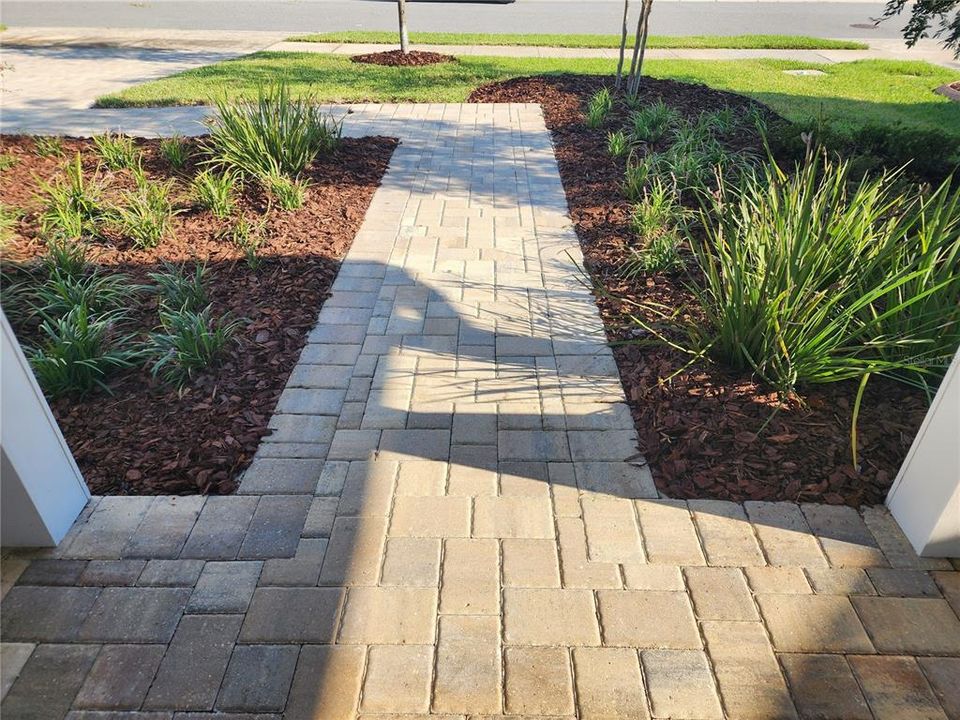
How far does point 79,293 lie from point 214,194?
1484 millimetres

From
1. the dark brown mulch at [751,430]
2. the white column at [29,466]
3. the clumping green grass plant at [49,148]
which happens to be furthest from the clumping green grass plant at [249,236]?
the clumping green grass plant at [49,148]

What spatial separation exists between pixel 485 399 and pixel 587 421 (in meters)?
0.50

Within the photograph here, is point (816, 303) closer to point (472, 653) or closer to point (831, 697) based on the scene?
point (831, 697)

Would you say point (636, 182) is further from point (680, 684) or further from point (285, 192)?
point (680, 684)

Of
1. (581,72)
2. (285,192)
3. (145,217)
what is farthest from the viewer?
(581,72)

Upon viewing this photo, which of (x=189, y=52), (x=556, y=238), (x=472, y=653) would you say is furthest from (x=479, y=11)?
(x=472, y=653)

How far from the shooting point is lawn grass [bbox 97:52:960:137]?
8.69 metres

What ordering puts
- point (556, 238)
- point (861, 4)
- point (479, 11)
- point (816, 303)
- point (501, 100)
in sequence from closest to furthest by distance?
point (816, 303) < point (556, 238) < point (501, 100) < point (479, 11) < point (861, 4)

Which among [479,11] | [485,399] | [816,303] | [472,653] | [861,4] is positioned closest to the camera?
[472,653]

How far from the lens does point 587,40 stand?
1330 cm

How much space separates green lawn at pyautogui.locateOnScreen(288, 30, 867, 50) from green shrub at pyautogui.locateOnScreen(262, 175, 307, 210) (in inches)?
361

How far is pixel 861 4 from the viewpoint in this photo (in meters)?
20.3

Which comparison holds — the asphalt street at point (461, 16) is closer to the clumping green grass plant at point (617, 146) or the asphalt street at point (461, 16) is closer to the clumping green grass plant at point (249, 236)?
the clumping green grass plant at point (617, 146)

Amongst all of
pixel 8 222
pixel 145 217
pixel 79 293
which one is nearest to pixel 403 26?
pixel 145 217
